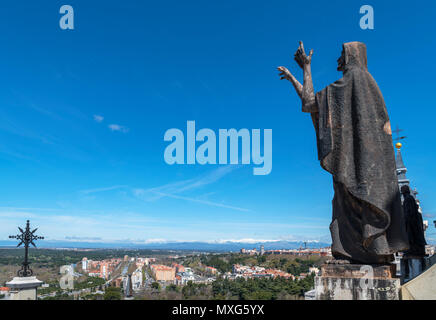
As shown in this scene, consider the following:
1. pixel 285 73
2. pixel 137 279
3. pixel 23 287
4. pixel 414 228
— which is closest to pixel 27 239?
pixel 23 287

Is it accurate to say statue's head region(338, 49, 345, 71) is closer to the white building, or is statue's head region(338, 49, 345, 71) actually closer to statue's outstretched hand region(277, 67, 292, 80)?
statue's outstretched hand region(277, 67, 292, 80)

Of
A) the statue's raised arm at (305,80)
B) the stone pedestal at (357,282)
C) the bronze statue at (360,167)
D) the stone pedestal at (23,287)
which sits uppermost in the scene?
the statue's raised arm at (305,80)

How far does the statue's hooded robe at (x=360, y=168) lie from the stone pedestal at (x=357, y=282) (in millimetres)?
175

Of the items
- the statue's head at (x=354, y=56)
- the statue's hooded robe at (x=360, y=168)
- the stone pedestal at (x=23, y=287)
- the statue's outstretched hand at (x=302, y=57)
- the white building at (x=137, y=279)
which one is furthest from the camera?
the white building at (x=137, y=279)

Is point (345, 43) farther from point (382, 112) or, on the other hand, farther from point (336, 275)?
point (336, 275)

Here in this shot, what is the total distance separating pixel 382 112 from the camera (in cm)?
495

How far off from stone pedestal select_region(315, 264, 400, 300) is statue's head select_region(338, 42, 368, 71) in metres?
3.38

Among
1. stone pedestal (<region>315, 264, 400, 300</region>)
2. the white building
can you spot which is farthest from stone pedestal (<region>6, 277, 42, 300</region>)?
the white building

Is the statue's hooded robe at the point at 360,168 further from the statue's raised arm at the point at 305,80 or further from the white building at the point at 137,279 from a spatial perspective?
the white building at the point at 137,279

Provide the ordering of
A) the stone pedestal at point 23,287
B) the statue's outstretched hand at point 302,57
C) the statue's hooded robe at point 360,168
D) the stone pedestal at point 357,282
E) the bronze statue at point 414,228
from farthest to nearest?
1. the stone pedestal at point 23,287
2. the bronze statue at point 414,228
3. the statue's outstretched hand at point 302,57
4. the statue's hooded robe at point 360,168
5. the stone pedestal at point 357,282

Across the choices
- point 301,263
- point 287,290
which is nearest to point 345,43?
point 287,290

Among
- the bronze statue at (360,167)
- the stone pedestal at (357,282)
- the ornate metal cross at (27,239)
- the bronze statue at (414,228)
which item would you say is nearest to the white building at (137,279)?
the ornate metal cross at (27,239)

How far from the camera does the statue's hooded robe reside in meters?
4.51

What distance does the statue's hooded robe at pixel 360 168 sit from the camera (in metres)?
4.51
